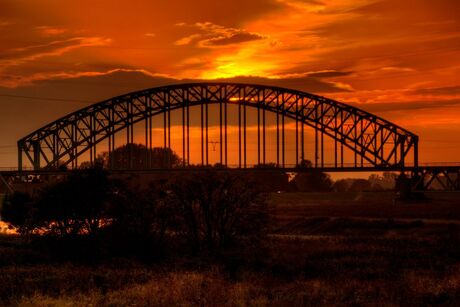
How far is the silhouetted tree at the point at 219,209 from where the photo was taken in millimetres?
46938

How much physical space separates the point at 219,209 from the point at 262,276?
43.7ft

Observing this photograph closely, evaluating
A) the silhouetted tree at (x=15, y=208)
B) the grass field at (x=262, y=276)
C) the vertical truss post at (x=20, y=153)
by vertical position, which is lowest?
the grass field at (x=262, y=276)

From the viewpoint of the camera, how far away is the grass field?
88.9 ft

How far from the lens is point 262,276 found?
1342 inches

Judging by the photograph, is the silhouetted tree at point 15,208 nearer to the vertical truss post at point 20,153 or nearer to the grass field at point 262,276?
the grass field at point 262,276

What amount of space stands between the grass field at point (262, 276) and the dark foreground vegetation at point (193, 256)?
0.08m

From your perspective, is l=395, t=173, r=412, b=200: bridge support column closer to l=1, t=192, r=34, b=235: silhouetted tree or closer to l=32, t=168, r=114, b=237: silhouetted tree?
l=1, t=192, r=34, b=235: silhouetted tree

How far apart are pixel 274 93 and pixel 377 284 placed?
94.3 metres

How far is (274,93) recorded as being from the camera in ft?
408

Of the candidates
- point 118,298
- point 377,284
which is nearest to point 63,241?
point 118,298

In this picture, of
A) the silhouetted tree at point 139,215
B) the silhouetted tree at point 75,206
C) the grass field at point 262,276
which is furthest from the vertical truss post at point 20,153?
the silhouetted tree at point 139,215

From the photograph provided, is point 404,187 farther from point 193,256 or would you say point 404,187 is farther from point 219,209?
point 193,256

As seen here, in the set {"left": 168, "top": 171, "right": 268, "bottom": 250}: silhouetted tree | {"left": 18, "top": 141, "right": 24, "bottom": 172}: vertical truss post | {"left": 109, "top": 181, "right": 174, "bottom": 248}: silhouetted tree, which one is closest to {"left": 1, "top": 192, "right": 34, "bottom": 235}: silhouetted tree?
{"left": 109, "top": 181, "right": 174, "bottom": 248}: silhouetted tree

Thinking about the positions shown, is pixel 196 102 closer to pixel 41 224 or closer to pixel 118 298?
pixel 41 224
